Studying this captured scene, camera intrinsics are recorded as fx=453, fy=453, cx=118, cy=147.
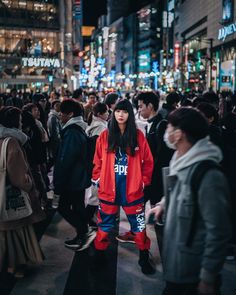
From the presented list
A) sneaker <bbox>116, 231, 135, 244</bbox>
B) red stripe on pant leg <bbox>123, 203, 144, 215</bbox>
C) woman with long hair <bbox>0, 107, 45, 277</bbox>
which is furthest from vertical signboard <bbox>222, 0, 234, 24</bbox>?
woman with long hair <bbox>0, 107, 45, 277</bbox>

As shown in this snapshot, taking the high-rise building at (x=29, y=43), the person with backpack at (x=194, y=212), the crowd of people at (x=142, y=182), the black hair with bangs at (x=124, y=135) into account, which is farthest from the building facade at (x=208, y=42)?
the person with backpack at (x=194, y=212)

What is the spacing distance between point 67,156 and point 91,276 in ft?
5.05

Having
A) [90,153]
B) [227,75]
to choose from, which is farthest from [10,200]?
[227,75]

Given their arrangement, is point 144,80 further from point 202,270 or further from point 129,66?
point 202,270

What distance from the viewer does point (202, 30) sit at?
67812 millimetres

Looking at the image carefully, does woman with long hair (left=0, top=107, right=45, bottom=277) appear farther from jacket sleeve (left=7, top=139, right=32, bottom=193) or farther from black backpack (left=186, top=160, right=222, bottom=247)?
black backpack (left=186, top=160, right=222, bottom=247)

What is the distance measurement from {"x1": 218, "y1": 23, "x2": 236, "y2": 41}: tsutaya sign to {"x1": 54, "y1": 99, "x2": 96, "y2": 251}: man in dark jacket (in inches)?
1575

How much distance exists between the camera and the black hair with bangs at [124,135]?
5008 millimetres

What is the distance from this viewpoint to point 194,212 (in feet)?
8.96

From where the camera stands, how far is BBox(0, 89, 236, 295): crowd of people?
2.69m

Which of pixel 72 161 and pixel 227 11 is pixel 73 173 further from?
pixel 227 11

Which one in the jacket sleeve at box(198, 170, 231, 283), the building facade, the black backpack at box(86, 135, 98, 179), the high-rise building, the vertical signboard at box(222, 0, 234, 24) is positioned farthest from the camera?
the high-rise building

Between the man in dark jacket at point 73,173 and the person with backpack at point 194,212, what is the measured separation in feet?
9.53

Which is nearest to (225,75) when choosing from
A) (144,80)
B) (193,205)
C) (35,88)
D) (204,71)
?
(204,71)
